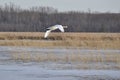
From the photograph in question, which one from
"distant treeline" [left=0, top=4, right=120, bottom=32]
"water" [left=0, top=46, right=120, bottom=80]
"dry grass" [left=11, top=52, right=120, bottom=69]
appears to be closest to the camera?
"water" [left=0, top=46, right=120, bottom=80]

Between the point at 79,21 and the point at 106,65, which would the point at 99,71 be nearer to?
the point at 106,65

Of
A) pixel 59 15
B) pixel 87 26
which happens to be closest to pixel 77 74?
pixel 87 26

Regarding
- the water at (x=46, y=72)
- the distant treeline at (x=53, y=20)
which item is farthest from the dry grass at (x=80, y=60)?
the distant treeline at (x=53, y=20)

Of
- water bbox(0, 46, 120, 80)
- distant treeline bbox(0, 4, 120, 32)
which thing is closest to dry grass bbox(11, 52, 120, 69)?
water bbox(0, 46, 120, 80)

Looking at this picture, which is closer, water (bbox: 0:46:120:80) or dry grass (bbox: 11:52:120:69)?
water (bbox: 0:46:120:80)

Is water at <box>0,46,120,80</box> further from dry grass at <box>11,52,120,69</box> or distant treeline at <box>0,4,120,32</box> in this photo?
distant treeline at <box>0,4,120,32</box>

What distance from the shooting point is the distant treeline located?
5853cm

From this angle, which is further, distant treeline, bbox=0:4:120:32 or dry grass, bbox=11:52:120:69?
distant treeline, bbox=0:4:120:32

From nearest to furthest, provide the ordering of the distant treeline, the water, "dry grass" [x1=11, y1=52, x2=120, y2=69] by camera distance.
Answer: the water → "dry grass" [x1=11, y1=52, x2=120, y2=69] → the distant treeline

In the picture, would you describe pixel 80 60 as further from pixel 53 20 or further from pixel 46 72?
pixel 53 20

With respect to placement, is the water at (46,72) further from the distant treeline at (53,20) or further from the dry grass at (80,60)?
the distant treeline at (53,20)

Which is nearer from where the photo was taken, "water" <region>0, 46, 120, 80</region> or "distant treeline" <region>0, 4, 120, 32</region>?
"water" <region>0, 46, 120, 80</region>

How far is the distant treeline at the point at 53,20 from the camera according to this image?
58.5 meters

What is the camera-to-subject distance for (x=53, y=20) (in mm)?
64500
